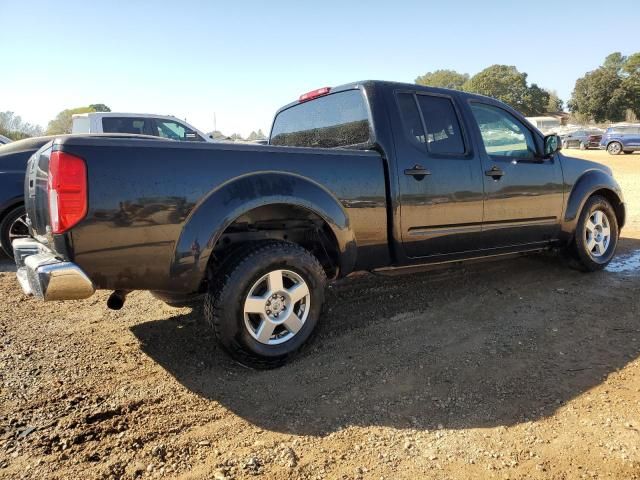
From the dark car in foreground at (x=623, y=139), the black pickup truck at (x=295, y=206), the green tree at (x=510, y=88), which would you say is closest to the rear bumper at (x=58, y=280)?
the black pickup truck at (x=295, y=206)

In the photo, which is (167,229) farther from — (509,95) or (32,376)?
(509,95)

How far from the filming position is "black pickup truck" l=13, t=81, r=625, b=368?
2453mm

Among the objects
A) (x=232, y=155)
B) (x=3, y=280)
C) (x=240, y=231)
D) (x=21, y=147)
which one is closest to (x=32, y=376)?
(x=240, y=231)

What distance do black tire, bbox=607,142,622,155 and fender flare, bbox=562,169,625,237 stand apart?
2556cm

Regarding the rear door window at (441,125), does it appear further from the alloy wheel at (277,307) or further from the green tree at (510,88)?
the green tree at (510,88)

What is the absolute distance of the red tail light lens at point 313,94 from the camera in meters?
4.15

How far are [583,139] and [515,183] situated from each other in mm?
34735

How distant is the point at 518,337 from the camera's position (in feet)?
11.1

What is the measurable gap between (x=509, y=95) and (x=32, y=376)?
84.4 m

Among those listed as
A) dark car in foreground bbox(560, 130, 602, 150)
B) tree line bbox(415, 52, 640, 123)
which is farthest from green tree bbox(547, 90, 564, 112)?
dark car in foreground bbox(560, 130, 602, 150)

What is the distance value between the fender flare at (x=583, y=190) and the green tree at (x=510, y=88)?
253 feet

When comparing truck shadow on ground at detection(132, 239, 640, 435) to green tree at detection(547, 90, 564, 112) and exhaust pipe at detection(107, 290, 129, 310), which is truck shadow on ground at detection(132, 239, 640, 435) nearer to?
exhaust pipe at detection(107, 290, 129, 310)

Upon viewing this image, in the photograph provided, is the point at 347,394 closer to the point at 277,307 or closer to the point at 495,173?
the point at 277,307

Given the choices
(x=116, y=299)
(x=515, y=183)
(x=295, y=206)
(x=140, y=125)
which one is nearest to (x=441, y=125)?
(x=515, y=183)
